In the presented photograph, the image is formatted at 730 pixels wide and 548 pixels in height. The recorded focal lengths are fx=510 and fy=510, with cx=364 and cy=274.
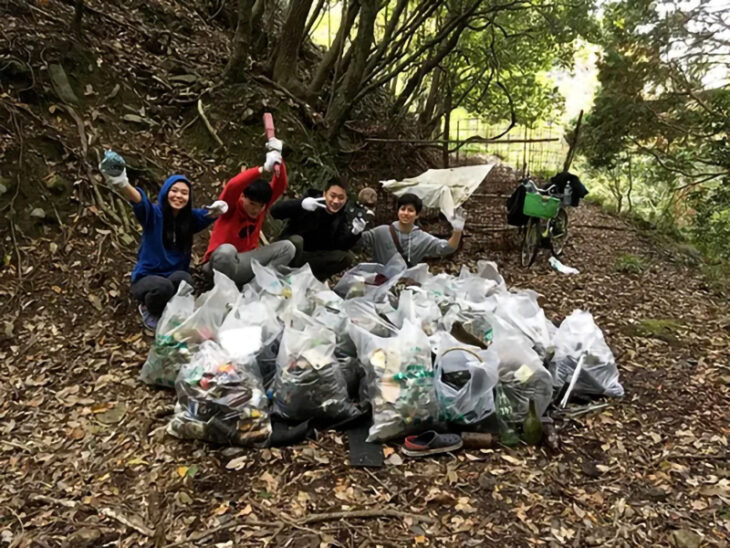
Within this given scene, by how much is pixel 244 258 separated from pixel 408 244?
1.21 metres

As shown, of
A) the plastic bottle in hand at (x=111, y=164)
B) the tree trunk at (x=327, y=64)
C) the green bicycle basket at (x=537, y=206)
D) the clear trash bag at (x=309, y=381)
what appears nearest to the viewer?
the clear trash bag at (x=309, y=381)

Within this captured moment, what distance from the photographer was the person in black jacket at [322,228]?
3549 millimetres

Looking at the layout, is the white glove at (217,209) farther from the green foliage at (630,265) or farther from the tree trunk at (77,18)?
the green foliage at (630,265)

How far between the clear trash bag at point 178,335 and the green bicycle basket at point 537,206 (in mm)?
3894

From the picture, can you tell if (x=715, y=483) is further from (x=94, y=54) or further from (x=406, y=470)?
(x=94, y=54)

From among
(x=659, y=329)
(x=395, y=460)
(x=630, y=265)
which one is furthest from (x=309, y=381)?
(x=630, y=265)

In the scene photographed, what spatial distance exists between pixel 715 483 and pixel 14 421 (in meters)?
3.16

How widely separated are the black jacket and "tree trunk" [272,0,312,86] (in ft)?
9.39

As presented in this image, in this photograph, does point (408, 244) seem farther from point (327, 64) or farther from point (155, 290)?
point (327, 64)

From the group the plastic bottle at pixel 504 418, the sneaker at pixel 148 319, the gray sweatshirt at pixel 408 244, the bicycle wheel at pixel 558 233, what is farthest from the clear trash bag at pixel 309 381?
the bicycle wheel at pixel 558 233

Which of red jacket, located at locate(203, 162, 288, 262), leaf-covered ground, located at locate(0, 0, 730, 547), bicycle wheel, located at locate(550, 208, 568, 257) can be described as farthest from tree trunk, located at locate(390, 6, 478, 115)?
red jacket, located at locate(203, 162, 288, 262)

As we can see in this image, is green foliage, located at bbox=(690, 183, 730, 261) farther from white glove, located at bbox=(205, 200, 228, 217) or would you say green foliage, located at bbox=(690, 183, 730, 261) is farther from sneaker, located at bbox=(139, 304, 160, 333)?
sneaker, located at bbox=(139, 304, 160, 333)

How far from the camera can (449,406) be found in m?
2.40

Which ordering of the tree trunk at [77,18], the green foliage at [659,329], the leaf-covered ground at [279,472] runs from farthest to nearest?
the tree trunk at [77,18]
the green foliage at [659,329]
the leaf-covered ground at [279,472]
